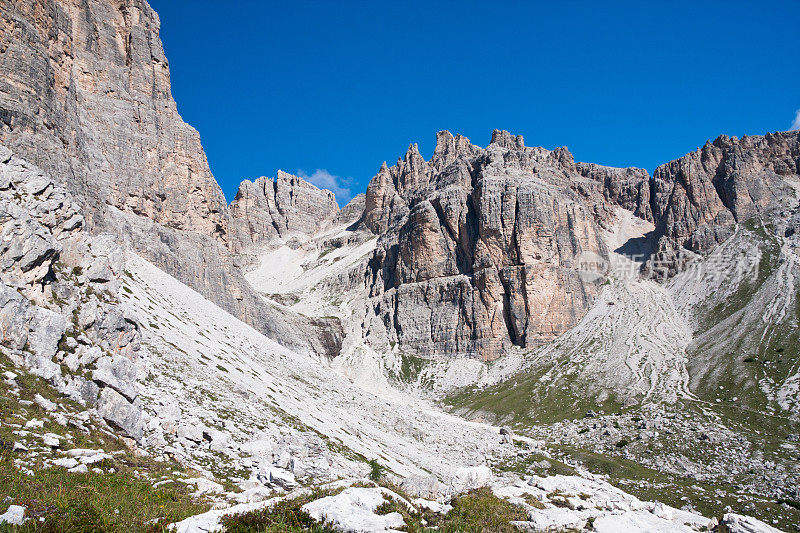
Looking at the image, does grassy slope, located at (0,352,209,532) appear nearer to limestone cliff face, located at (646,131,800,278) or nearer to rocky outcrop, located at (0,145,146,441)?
rocky outcrop, located at (0,145,146,441)

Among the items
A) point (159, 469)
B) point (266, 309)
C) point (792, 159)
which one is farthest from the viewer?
point (792, 159)

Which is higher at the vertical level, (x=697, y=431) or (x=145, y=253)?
(x=145, y=253)

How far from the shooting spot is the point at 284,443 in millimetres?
28656

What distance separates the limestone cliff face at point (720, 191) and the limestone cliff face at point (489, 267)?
24214 mm

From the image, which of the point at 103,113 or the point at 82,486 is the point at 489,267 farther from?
the point at 82,486

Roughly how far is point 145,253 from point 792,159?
207m

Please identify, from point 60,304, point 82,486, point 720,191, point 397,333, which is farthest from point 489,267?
point 82,486

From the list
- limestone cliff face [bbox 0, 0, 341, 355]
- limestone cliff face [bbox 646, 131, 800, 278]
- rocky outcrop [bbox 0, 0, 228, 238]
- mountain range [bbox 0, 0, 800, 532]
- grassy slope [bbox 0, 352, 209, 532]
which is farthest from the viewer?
limestone cliff face [bbox 646, 131, 800, 278]

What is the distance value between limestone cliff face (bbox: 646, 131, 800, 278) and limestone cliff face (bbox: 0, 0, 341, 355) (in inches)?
5038

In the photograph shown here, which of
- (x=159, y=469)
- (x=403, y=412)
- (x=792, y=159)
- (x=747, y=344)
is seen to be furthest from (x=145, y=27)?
(x=792, y=159)

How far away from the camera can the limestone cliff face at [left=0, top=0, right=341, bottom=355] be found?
2092 inches

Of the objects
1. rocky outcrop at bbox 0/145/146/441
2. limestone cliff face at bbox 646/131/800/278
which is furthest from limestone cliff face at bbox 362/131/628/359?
rocky outcrop at bbox 0/145/146/441

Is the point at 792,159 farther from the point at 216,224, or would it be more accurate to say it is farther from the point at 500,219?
the point at 216,224

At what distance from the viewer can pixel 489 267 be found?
144m
